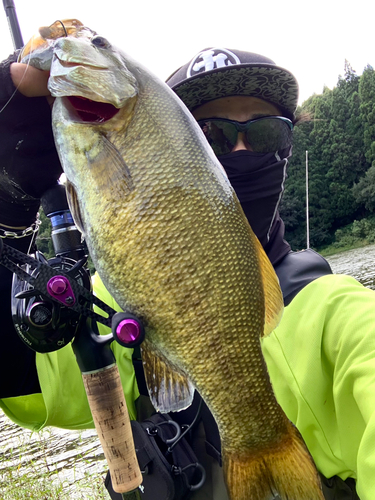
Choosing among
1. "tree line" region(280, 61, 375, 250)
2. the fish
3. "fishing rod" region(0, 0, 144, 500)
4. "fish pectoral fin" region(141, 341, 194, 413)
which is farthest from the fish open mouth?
"tree line" region(280, 61, 375, 250)

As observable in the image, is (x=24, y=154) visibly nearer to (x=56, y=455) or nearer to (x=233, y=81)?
(x=233, y=81)

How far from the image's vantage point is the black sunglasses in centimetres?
241

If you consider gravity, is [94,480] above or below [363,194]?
above

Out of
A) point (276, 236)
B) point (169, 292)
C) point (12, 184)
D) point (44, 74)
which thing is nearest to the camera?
point (169, 292)

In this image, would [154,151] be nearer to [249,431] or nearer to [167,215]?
[167,215]

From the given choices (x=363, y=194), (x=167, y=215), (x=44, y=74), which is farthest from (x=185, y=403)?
(x=363, y=194)

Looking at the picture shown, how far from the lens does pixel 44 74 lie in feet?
5.32

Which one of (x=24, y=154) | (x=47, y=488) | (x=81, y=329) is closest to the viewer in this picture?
(x=81, y=329)

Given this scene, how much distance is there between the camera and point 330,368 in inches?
76.5

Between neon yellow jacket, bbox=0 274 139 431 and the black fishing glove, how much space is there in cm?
86

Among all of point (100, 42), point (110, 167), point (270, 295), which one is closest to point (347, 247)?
point (270, 295)

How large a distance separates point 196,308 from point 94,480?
400cm

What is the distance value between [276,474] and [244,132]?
1.84m

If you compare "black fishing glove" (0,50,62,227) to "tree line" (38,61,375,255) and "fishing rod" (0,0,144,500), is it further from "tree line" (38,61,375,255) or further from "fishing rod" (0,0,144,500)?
"tree line" (38,61,375,255)
